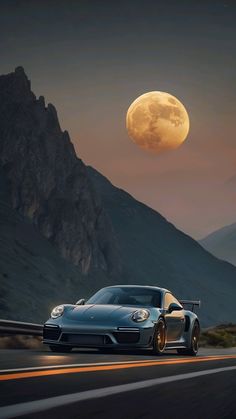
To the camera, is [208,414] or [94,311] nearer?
[208,414]

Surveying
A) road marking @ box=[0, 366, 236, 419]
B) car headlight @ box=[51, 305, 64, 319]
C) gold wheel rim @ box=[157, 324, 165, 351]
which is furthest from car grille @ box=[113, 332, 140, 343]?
road marking @ box=[0, 366, 236, 419]

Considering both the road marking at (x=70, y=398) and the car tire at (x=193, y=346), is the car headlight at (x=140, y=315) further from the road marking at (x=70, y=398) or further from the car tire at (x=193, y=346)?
the road marking at (x=70, y=398)

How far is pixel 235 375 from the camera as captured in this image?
10.9 meters

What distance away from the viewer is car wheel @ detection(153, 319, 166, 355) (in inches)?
602

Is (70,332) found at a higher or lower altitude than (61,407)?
higher

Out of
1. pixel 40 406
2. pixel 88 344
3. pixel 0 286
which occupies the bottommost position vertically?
pixel 40 406

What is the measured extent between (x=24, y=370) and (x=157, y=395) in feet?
6.40

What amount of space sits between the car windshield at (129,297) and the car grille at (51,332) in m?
1.41

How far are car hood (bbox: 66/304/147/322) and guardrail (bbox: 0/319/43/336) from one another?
1.25m

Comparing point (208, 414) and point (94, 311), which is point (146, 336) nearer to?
point (94, 311)

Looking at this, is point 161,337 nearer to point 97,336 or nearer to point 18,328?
point 97,336

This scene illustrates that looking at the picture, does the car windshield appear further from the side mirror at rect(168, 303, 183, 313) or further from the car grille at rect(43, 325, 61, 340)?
the car grille at rect(43, 325, 61, 340)

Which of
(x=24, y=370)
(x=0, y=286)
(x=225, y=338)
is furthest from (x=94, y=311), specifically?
(x=0, y=286)

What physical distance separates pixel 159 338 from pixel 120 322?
1.09 metres
